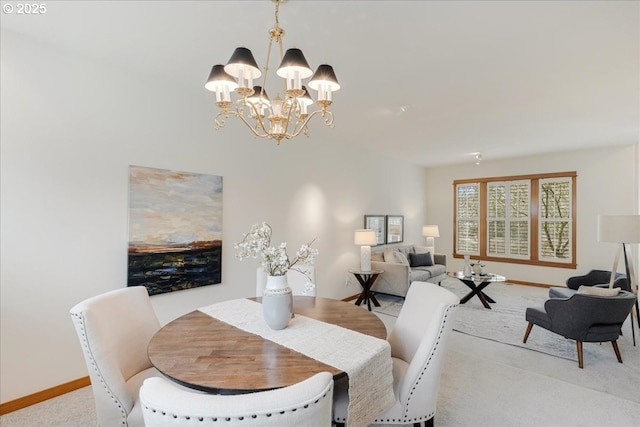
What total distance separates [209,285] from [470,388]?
261 centimetres

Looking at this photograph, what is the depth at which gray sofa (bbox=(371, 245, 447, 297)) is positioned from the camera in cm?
504

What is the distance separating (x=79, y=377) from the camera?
2480mm

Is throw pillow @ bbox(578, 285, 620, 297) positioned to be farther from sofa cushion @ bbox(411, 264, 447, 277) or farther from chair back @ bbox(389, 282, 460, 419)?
chair back @ bbox(389, 282, 460, 419)

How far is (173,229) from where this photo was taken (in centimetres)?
290

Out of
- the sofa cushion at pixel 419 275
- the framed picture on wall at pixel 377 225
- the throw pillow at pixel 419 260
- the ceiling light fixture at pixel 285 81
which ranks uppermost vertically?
the ceiling light fixture at pixel 285 81

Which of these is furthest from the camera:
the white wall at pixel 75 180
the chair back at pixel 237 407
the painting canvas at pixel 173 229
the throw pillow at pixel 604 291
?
the throw pillow at pixel 604 291

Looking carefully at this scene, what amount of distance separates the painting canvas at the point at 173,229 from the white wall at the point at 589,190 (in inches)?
245

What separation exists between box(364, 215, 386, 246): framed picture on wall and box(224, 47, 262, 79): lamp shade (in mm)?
4251

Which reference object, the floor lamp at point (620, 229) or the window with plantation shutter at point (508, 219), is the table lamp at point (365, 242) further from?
the window with plantation shutter at point (508, 219)

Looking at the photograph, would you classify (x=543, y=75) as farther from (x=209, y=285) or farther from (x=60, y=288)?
(x=60, y=288)

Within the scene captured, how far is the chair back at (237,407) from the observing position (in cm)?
72

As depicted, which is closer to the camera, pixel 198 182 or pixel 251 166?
pixel 198 182

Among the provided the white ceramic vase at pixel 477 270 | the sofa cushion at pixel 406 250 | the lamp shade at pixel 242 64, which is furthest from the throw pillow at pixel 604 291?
the lamp shade at pixel 242 64

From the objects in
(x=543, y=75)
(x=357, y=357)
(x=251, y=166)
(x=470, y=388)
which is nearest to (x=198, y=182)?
(x=251, y=166)
